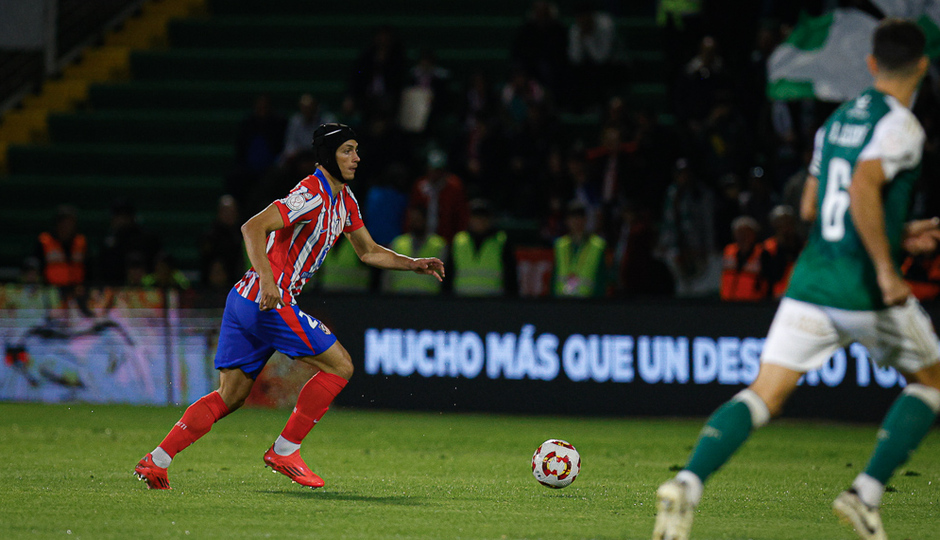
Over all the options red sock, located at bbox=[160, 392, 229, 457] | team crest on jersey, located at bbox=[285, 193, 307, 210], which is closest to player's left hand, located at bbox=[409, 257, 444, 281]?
team crest on jersey, located at bbox=[285, 193, 307, 210]

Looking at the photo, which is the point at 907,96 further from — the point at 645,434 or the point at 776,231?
the point at 776,231

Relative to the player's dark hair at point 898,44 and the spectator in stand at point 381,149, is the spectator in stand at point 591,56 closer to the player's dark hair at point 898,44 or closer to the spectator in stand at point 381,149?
the spectator in stand at point 381,149

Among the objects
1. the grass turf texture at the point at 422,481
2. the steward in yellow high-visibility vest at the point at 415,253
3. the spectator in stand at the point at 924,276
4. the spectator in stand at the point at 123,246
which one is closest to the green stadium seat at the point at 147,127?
the spectator in stand at the point at 123,246

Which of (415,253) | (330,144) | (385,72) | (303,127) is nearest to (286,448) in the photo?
(330,144)

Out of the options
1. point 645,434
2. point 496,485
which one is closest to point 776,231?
point 645,434

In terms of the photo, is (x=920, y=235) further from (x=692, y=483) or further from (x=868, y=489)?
(x=692, y=483)

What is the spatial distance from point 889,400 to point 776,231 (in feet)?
6.57

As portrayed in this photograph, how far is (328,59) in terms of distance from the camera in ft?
66.9

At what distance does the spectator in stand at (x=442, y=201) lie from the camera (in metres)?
14.7

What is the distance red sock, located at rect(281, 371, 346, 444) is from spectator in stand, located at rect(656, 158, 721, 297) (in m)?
7.76

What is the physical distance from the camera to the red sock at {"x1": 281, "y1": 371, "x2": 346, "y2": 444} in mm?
7441

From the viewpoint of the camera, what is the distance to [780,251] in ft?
42.2

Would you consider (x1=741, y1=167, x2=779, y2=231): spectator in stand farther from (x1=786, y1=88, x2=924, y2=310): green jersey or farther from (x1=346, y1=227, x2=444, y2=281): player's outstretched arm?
(x1=786, y1=88, x2=924, y2=310): green jersey

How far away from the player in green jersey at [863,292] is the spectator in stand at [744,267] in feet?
25.1
